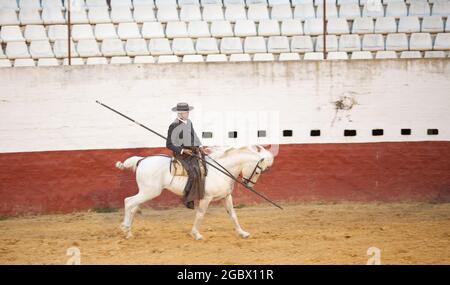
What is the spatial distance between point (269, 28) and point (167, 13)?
212 cm

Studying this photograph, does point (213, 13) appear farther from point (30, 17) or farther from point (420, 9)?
point (420, 9)

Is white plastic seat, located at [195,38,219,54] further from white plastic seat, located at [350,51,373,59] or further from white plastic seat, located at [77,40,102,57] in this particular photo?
white plastic seat, located at [350,51,373,59]

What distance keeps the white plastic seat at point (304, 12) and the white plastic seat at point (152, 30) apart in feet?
9.18

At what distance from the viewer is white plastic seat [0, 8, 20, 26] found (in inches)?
508

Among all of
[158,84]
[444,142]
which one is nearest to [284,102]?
[158,84]

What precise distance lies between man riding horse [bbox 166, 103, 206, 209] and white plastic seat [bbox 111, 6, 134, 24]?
5257mm

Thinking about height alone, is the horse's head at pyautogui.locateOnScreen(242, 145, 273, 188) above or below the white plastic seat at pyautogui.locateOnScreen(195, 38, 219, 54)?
below

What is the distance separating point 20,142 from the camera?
10.5 meters

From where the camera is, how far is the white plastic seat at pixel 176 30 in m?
12.5

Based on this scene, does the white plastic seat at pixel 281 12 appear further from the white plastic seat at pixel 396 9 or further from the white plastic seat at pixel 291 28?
the white plastic seat at pixel 396 9

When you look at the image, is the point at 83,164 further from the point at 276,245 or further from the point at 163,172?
the point at 276,245

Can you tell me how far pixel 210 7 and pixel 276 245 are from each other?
261 inches

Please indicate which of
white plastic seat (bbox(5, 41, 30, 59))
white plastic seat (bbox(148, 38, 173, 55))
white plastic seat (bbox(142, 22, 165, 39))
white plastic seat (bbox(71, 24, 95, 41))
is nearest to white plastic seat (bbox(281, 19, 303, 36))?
white plastic seat (bbox(148, 38, 173, 55))

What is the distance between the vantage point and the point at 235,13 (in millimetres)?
12984
